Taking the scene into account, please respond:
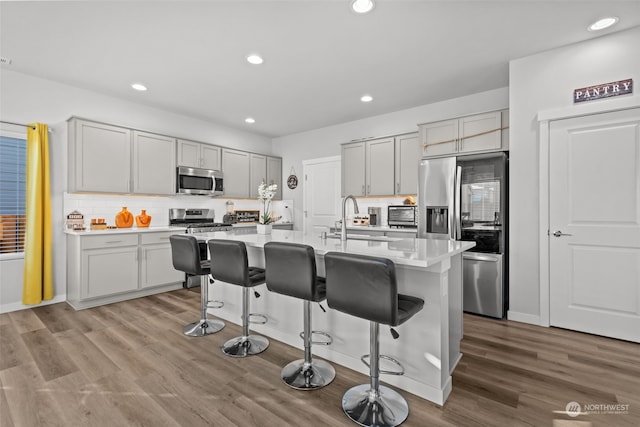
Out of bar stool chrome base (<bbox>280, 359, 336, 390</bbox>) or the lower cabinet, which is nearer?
bar stool chrome base (<bbox>280, 359, 336, 390</bbox>)

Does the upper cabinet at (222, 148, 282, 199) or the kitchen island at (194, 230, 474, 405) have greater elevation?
the upper cabinet at (222, 148, 282, 199)

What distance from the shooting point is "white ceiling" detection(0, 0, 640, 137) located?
2.44 metres

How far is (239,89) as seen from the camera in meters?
4.04

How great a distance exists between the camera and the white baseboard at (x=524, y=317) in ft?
10.3

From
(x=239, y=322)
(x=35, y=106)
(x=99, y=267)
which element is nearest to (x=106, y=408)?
(x=239, y=322)

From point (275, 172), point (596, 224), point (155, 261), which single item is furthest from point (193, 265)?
point (275, 172)

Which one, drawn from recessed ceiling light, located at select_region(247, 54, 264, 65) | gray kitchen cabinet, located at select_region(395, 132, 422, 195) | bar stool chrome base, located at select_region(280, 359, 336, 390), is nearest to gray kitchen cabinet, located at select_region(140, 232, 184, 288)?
recessed ceiling light, located at select_region(247, 54, 264, 65)

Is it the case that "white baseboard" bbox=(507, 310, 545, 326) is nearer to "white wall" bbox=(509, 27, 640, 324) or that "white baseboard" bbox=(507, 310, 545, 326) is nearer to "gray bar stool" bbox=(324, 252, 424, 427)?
"white wall" bbox=(509, 27, 640, 324)

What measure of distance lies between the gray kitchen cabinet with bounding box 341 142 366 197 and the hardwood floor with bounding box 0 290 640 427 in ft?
8.85

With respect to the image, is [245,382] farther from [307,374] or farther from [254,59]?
[254,59]

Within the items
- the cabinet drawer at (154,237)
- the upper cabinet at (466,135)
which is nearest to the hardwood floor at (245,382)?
the cabinet drawer at (154,237)

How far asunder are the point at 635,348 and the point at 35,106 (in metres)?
6.85

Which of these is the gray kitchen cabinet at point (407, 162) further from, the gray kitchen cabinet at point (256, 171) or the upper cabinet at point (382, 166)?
the gray kitchen cabinet at point (256, 171)

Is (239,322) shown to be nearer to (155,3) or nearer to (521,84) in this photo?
(155,3)
